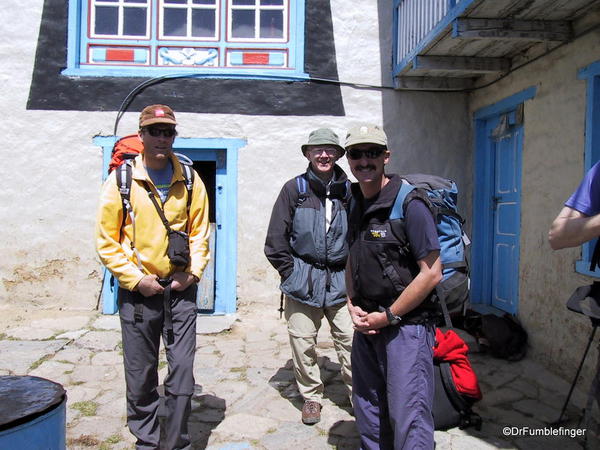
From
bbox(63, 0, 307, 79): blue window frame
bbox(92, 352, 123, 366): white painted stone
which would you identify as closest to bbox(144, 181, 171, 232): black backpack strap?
bbox(92, 352, 123, 366): white painted stone

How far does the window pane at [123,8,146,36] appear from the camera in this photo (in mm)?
7199

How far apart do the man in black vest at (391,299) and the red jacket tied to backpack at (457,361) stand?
113 cm

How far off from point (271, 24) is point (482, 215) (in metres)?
3.78

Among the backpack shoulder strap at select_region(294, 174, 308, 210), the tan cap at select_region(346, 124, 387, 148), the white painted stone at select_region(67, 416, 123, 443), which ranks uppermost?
the tan cap at select_region(346, 124, 387, 148)

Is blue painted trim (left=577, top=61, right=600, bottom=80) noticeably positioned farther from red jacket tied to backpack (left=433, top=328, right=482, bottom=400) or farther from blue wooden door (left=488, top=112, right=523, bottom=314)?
red jacket tied to backpack (left=433, top=328, right=482, bottom=400)

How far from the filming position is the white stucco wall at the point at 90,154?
6.88 meters

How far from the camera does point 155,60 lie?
717 centimetres

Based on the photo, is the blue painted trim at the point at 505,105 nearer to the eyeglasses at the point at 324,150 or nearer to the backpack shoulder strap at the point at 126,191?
the eyeglasses at the point at 324,150

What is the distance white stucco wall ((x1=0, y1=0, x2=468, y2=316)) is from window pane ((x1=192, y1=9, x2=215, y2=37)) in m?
1.18

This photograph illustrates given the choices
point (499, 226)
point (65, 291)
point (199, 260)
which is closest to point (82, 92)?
point (65, 291)

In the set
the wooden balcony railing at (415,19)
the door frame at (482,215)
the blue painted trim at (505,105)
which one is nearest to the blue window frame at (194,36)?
the wooden balcony railing at (415,19)

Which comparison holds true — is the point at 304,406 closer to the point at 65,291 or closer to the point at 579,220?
the point at 579,220

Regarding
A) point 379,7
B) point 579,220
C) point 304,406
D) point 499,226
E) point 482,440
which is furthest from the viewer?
point 379,7

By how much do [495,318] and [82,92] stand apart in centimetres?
570
